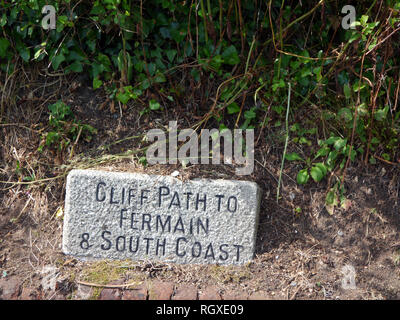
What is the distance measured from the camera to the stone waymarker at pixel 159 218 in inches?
101

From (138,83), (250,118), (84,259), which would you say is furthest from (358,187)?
(84,259)

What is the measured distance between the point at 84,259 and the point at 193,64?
1380mm

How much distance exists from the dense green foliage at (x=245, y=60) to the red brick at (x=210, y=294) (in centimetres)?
83

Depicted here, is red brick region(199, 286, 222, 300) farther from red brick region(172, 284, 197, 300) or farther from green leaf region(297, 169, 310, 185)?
green leaf region(297, 169, 310, 185)

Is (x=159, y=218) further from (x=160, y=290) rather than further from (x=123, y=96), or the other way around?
(x=123, y=96)

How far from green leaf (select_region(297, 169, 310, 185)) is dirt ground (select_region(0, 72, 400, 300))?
51 mm

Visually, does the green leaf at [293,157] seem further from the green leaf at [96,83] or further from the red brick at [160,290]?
the green leaf at [96,83]

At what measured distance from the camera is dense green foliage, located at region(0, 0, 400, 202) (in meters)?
2.66

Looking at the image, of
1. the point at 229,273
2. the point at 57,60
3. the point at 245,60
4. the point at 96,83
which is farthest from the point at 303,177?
the point at 57,60

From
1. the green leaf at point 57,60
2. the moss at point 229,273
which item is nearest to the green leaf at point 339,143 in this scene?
the moss at point 229,273

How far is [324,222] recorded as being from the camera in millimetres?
2629

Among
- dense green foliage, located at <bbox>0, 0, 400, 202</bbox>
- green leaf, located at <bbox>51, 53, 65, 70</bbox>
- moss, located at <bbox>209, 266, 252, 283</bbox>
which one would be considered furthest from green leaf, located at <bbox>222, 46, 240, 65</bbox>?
moss, located at <bbox>209, 266, 252, 283</bbox>

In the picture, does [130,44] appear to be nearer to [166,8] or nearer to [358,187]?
[166,8]

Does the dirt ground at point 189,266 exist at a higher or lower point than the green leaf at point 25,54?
lower
